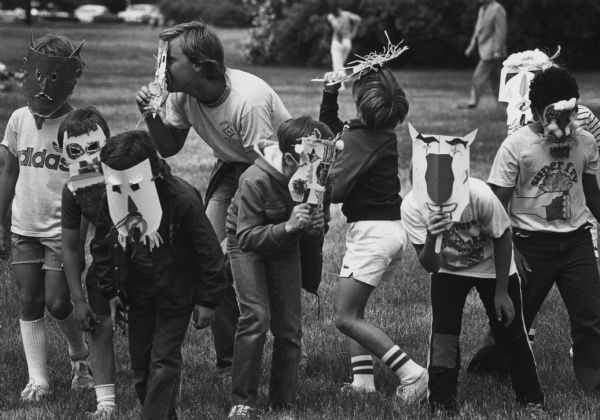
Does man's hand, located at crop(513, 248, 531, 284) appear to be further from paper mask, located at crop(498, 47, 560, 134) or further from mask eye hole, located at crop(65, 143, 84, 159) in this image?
mask eye hole, located at crop(65, 143, 84, 159)

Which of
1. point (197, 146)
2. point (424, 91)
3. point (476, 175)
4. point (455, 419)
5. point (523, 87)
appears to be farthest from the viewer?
point (424, 91)

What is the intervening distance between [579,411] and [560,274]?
74cm

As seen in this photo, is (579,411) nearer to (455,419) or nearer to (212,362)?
(455,419)

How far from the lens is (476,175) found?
39.8ft

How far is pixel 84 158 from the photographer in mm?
4785

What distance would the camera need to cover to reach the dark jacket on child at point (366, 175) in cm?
508

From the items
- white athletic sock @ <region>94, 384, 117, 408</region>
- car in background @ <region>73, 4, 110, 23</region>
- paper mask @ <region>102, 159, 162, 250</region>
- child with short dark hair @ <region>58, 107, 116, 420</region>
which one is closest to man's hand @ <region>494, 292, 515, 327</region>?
paper mask @ <region>102, 159, 162, 250</region>

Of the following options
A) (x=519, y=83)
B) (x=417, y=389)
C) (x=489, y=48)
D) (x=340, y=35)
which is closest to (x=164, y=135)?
(x=417, y=389)

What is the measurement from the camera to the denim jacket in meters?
4.46

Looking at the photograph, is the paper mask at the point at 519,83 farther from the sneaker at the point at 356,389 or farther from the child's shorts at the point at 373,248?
the sneaker at the point at 356,389

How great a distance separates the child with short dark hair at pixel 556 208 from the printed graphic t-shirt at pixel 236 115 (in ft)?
3.85

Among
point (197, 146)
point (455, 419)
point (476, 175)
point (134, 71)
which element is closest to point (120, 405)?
point (455, 419)

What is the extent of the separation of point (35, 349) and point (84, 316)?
764 mm

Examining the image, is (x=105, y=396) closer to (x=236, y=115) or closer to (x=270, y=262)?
(x=270, y=262)
